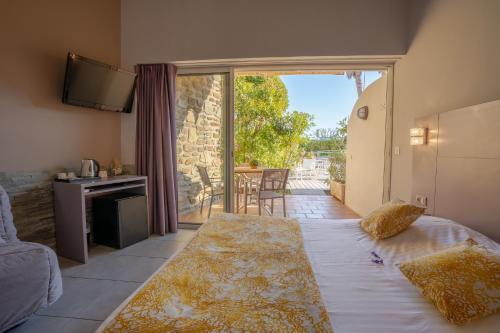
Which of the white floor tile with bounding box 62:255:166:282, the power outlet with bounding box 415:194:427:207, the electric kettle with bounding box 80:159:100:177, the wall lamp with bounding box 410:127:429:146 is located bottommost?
the white floor tile with bounding box 62:255:166:282

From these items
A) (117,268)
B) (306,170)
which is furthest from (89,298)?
(306,170)

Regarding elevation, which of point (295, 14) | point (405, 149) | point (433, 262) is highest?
point (295, 14)

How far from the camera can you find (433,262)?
1.06 m

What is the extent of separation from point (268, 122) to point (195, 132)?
7.33 feet

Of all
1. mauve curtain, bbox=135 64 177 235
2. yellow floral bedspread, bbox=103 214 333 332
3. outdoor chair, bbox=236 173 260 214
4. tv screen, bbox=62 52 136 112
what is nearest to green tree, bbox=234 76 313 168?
outdoor chair, bbox=236 173 260 214

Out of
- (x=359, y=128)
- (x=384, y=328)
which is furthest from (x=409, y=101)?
(x=384, y=328)

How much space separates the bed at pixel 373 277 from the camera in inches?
33.3

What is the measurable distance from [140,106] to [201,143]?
2.94ft

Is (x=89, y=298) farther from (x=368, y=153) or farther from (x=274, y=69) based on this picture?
(x=368, y=153)

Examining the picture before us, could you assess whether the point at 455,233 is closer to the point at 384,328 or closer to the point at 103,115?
the point at 384,328

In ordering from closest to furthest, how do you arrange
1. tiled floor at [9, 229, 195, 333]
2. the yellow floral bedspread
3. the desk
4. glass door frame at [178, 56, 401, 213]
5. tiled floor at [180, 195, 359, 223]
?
the yellow floral bedspread, tiled floor at [9, 229, 195, 333], the desk, glass door frame at [178, 56, 401, 213], tiled floor at [180, 195, 359, 223]

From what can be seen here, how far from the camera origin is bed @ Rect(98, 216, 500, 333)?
0.85 metres

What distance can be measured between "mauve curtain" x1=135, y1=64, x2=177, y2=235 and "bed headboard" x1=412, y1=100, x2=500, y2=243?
8.92 ft

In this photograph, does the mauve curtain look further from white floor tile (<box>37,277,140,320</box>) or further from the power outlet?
the power outlet
